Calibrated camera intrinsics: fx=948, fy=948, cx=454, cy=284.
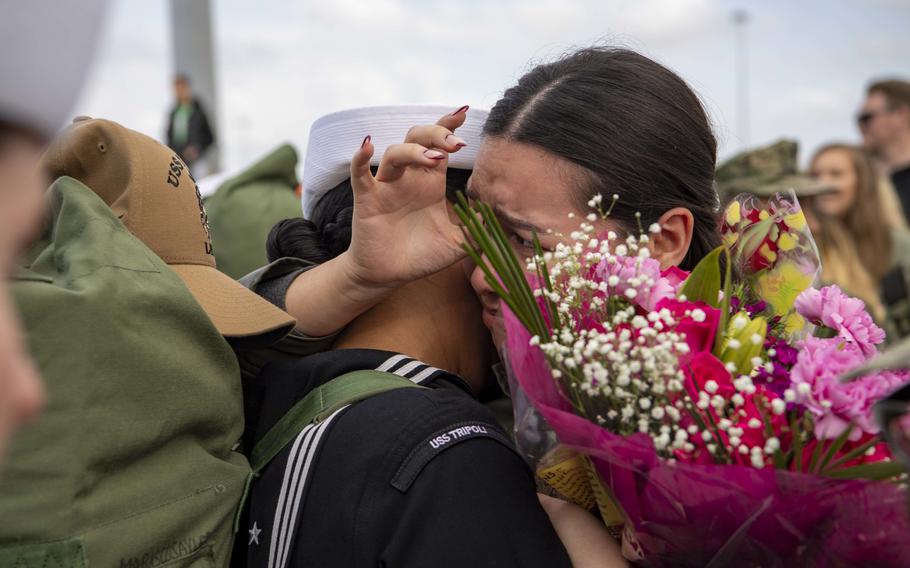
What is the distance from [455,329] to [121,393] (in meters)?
0.90

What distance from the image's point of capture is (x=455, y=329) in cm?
208

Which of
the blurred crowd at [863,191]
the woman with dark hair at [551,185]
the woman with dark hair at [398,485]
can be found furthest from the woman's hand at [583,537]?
the blurred crowd at [863,191]

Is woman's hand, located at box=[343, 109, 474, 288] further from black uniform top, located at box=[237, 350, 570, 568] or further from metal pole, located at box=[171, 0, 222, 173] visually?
metal pole, located at box=[171, 0, 222, 173]

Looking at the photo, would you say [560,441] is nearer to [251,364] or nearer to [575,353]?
[575,353]

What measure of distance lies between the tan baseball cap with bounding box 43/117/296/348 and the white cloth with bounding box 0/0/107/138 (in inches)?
41.6

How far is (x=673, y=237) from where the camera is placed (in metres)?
1.99

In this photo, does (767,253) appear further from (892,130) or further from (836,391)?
(892,130)

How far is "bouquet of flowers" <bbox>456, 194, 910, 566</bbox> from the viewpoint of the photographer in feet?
3.96

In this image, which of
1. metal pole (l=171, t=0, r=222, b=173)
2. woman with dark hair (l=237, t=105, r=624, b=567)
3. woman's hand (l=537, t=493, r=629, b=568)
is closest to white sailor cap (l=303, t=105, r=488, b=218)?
woman with dark hair (l=237, t=105, r=624, b=567)

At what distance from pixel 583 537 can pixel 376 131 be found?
108 centimetres

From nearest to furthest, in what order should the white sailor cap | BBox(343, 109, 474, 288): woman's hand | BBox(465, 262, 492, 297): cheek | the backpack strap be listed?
the backpack strap → BBox(343, 109, 474, 288): woman's hand → BBox(465, 262, 492, 297): cheek → the white sailor cap

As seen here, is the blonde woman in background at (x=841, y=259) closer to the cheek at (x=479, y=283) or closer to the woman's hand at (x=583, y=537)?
the cheek at (x=479, y=283)

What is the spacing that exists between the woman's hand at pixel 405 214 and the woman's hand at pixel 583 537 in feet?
1.88

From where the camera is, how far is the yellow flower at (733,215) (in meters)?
1.97
